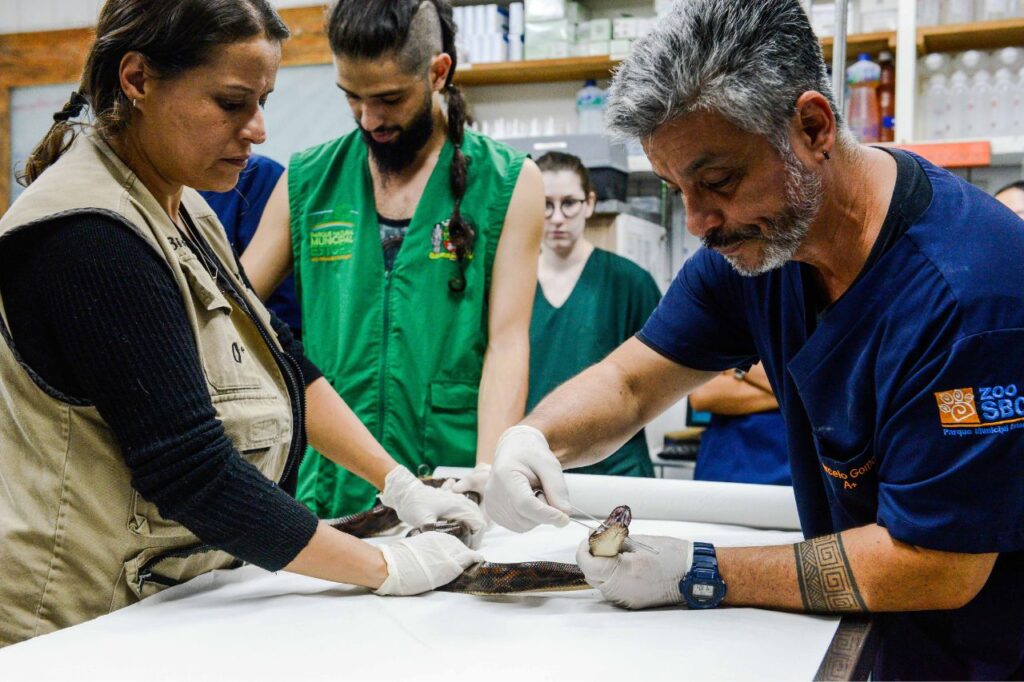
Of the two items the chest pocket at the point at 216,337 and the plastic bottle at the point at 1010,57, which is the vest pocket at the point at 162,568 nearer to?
the chest pocket at the point at 216,337

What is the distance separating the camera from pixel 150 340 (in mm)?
1081

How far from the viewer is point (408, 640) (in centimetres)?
108

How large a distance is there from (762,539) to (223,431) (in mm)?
904

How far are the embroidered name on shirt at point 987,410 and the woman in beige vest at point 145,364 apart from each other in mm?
657

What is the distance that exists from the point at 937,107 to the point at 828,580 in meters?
3.47

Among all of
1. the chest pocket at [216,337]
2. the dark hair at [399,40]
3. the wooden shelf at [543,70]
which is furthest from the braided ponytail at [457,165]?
the wooden shelf at [543,70]

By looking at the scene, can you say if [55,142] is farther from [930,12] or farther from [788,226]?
[930,12]

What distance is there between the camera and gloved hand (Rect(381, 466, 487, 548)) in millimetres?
1552

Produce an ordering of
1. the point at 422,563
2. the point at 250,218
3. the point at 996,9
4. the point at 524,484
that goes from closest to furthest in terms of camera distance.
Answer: the point at 422,563 → the point at 524,484 → the point at 250,218 → the point at 996,9

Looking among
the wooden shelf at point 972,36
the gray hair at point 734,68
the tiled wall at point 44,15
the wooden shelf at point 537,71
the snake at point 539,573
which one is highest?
the tiled wall at point 44,15

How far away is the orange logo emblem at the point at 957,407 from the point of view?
1111 millimetres

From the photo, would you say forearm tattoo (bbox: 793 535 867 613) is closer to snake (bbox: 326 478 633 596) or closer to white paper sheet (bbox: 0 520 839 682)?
white paper sheet (bbox: 0 520 839 682)

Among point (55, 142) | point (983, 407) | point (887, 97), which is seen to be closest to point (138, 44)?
point (55, 142)

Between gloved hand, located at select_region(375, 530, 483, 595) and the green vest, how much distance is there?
67cm
